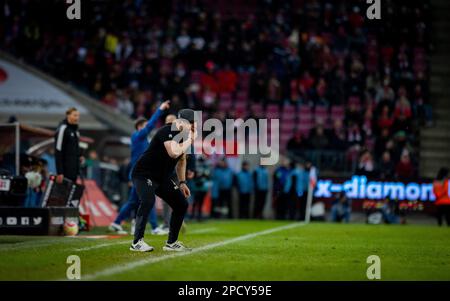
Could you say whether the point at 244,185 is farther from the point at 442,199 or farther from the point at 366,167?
the point at 442,199

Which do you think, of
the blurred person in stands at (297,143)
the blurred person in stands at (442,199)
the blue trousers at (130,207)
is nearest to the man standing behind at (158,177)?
the blue trousers at (130,207)

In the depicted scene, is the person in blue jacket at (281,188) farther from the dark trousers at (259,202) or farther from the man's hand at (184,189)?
the man's hand at (184,189)

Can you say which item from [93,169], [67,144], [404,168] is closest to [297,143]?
[404,168]

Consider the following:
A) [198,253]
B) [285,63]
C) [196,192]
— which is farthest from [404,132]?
[198,253]

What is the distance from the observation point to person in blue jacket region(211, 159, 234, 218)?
27719 mm

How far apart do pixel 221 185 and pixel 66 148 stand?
12259 millimetres

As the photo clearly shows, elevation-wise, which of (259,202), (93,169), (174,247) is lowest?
(259,202)

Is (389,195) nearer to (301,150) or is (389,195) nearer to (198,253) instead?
(301,150)

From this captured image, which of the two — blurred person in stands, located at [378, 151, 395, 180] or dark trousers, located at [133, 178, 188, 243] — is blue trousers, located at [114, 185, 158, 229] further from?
blurred person in stands, located at [378, 151, 395, 180]

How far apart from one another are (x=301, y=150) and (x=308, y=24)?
23.3 ft

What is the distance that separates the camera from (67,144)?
1587 centimetres

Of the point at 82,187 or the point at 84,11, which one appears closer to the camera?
the point at 82,187

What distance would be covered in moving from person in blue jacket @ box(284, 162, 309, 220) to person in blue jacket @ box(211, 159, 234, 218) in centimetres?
186

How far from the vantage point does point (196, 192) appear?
84.9 feet
